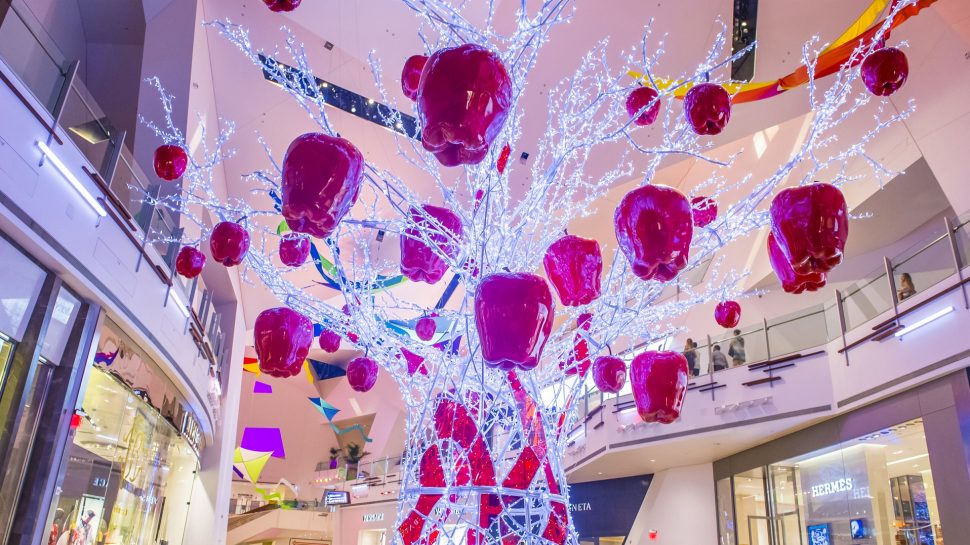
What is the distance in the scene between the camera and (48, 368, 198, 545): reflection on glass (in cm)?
517

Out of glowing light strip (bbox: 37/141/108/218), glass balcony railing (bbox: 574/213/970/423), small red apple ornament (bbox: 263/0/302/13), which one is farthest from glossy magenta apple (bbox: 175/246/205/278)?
glass balcony railing (bbox: 574/213/970/423)

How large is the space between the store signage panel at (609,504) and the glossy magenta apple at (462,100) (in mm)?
12848

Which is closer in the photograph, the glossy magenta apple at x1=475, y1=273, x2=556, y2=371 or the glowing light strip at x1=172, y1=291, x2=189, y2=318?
the glossy magenta apple at x1=475, y1=273, x2=556, y2=371

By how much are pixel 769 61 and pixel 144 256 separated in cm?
695

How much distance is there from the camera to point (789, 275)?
201 cm

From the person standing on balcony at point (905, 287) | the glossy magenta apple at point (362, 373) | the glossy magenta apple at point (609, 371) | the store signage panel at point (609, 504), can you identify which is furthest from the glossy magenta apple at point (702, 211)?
the store signage panel at point (609, 504)

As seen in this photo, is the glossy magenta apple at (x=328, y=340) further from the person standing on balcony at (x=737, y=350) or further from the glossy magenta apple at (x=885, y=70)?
the person standing on balcony at (x=737, y=350)

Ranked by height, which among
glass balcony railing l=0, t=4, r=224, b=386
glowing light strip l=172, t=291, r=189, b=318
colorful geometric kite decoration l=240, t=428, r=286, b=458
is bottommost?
glowing light strip l=172, t=291, r=189, b=318

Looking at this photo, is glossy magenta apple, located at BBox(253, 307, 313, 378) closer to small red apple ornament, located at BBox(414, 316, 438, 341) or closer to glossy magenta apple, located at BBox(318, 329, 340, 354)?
glossy magenta apple, located at BBox(318, 329, 340, 354)

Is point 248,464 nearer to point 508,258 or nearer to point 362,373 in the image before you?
point 362,373

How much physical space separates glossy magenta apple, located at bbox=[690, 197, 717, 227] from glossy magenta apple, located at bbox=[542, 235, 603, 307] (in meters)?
0.76

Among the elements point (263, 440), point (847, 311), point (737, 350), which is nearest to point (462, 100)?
point (847, 311)

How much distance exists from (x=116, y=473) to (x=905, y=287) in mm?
8039

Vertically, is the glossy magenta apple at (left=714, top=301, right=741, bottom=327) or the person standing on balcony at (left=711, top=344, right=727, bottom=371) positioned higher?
the person standing on balcony at (left=711, top=344, right=727, bottom=371)
